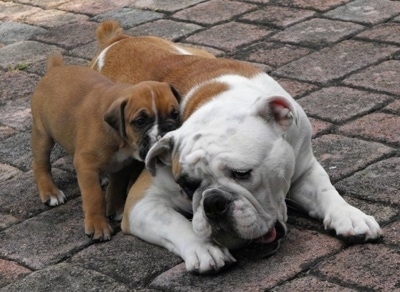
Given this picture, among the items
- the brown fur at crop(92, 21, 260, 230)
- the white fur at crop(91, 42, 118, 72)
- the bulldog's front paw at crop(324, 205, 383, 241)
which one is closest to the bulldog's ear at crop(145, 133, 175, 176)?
the brown fur at crop(92, 21, 260, 230)

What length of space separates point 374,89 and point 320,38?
1169 millimetres

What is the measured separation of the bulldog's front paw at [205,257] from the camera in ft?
15.4

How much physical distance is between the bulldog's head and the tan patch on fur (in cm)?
21

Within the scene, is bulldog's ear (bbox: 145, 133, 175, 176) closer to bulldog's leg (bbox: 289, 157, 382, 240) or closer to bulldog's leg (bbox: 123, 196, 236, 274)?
bulldog's leg (bbox: 123, 196, 236, 274)

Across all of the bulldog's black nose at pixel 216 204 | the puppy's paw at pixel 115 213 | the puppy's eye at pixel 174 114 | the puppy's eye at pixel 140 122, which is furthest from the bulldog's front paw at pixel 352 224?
the puppy's paw at pixel 115 213

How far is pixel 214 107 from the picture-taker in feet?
16.3

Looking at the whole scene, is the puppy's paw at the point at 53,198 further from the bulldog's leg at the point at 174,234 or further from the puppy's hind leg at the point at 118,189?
the bulldog's leg at the point at 174,234

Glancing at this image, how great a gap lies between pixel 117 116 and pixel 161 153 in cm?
48

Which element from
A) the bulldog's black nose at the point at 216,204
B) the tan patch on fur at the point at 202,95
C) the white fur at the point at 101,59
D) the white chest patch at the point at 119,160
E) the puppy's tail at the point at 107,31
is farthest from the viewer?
the puppy's tail at the point at 107,31

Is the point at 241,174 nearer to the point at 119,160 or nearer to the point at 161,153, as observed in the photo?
the point at 161,153

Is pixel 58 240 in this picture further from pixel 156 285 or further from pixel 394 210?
pixel 394 210

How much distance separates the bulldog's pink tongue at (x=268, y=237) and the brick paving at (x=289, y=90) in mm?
86

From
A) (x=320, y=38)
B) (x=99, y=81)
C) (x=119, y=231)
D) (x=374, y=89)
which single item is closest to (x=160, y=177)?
(x=119, y=231)

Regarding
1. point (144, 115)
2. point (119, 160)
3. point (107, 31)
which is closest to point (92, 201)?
point (119, 160)
